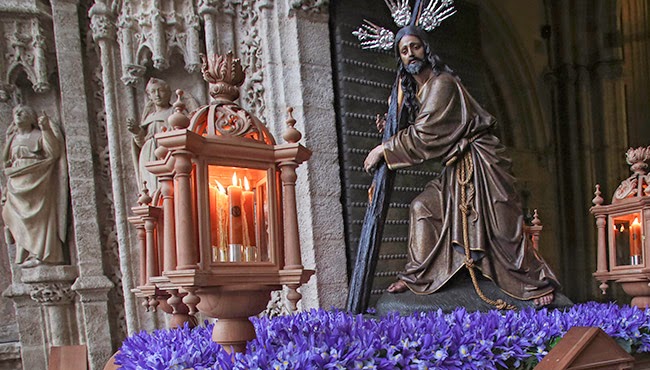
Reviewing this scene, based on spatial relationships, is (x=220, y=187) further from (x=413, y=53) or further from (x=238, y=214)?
(x=413, y=53)

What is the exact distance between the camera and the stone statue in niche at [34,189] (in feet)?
18.8

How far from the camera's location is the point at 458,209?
3.70 metres

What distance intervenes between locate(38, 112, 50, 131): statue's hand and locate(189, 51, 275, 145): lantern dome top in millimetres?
3713

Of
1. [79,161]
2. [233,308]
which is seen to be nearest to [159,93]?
[79,161]

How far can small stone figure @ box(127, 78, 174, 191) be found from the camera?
16.7 feet

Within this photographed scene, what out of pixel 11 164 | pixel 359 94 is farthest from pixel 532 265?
pixel 11 164

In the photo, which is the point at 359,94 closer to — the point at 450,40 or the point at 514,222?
the point at 450,40

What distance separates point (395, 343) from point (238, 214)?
34.7 inches

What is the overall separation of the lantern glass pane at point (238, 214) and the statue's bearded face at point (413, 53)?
166 cm

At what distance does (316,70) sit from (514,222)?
2138 millimetres

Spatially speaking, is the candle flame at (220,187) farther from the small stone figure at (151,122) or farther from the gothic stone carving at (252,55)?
→ the small stone figure at (151,122)

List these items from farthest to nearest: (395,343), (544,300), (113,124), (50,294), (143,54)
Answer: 1. (50,294)
2. (113,124)
3. (143,54)
4. (544,300)
5. (395,343)

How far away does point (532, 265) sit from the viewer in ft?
12.1

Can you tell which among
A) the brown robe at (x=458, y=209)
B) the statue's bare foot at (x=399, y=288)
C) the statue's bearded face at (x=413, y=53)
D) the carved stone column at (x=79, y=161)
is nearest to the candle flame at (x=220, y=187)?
the brown robe at (x=458, y=209)
